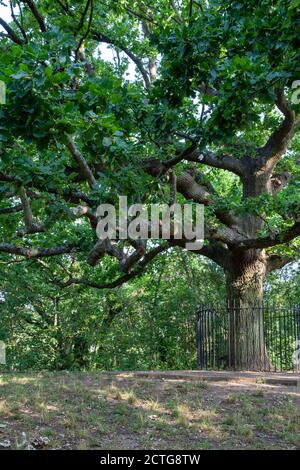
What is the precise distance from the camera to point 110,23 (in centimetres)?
1350

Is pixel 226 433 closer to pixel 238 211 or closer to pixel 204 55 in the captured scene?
pixel 204 55

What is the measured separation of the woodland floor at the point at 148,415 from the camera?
6199 millimetres

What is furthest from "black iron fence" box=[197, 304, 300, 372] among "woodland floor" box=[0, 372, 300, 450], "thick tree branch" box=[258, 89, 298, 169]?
"thick tree branch" box=[258, 89, 298, 169]

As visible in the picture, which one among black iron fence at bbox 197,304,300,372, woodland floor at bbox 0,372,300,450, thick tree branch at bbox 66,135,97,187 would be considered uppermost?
thick tree branch at bbox 66,135,97,187
